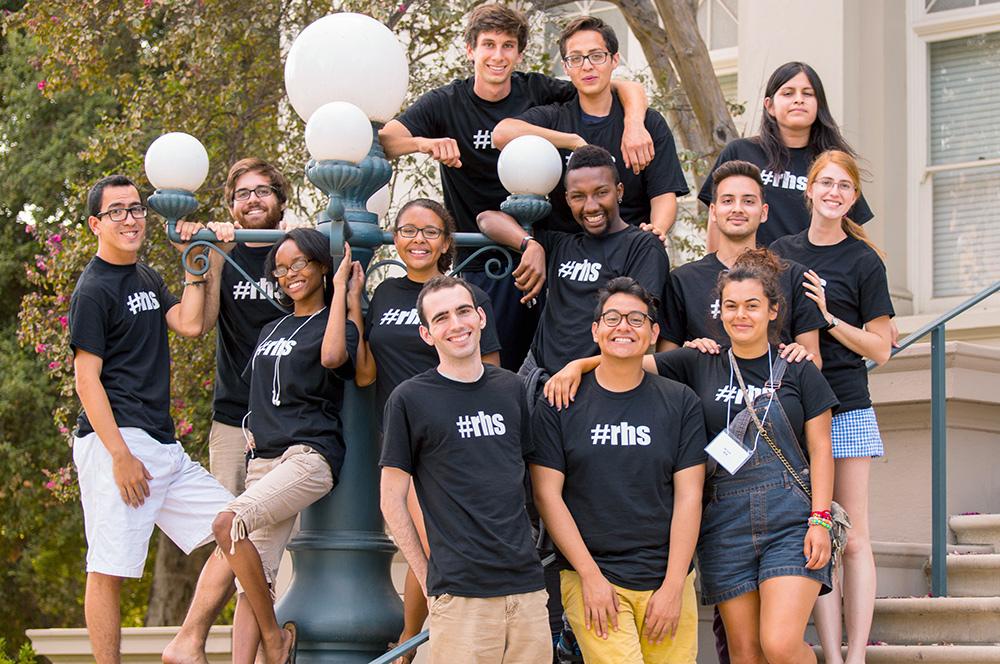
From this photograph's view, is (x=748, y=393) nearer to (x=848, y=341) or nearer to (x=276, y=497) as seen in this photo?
(x=848, y=341)

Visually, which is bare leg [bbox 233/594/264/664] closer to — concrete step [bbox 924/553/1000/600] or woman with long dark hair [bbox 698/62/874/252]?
woman with long dark hair [bbox 698/62/874/252]

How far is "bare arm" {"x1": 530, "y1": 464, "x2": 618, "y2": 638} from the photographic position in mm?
5145

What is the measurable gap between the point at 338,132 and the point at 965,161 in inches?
Answer: 281

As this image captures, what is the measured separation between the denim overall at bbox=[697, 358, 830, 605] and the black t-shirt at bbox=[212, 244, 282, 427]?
2.26m

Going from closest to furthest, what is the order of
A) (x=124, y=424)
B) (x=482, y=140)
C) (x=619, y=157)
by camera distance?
(x=124, y=424) → (x=619, y=157) → (x=482, y=140)

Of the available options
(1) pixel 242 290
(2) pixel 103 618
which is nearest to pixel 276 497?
(2) pixel 103 618

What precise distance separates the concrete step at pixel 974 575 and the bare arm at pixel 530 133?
8.72 ft

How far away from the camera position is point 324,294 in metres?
6.20

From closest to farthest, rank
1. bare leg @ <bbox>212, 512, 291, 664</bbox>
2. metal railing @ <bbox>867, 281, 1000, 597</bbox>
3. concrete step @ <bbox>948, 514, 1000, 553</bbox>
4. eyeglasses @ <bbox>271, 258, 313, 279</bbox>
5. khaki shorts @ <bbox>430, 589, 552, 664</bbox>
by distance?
1. khaki shorts @ <bbox>430, 589, 552, 664</bbox>
2. bare leg @ <bbox>212, 512, 291, 664</bbox>
3. eyeglasses @ <bbox>271, 258, 313, 279</bbox>
4. metal railing @ <bbox>867, 281, 1000, 597</bbox>
5. concrete step @ <bbox>948, 514, 1000, 553</bbox>

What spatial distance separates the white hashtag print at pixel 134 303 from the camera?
6.26m

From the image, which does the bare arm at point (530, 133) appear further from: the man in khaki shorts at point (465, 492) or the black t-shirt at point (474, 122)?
the man in khaki shorts at point (465, 492)

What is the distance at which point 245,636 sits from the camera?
5699mm

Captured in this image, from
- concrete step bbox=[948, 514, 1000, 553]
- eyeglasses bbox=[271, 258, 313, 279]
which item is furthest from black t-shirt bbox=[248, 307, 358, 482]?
concrete step bbox=[948, 514, 1000, 553]

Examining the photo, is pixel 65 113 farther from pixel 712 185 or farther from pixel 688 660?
pixel 688 660
